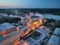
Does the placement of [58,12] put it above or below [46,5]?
below

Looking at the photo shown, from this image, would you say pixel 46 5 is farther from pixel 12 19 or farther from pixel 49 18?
pixel 12 19

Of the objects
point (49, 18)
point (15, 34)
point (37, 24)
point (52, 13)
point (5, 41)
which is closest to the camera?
point (5, 41)

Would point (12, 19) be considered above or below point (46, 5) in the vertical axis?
below

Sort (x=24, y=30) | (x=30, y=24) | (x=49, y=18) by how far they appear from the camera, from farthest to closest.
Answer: (x=49, y=18)
(x=30, y=24)
(x=24, y=30)

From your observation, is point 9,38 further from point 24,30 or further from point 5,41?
point 24,30

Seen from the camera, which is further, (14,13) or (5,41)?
(14,13)

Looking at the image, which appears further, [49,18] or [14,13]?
[14,13]

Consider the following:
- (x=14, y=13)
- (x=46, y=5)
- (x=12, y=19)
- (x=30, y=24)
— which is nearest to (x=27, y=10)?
(x=14, y=13)

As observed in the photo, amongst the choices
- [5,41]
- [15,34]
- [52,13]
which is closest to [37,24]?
[52,13]

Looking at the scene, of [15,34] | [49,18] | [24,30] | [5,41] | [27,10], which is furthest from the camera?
[27,10]
